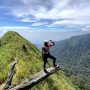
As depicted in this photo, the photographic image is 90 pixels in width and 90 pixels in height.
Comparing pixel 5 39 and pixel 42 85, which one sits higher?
pixel 5 39

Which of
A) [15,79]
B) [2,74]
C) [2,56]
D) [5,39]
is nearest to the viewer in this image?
[15,79]

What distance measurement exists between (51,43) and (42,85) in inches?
295

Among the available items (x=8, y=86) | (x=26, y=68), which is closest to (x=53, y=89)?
(x=26, y=68)

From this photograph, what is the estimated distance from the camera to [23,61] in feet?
90.5

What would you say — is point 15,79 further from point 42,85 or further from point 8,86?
point 8,86

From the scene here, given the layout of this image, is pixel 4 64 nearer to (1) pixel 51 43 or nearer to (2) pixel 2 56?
(2) pixel 2 56

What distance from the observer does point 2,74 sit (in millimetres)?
26094

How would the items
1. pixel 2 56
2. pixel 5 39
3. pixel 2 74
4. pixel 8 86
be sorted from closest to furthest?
1. pixel 8 86
2. pixel 2 74
3. pixel 2 56
4. pixel 5 39

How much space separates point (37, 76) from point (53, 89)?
6.43 m

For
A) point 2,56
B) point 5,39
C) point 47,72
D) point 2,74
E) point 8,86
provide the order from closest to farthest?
point 8,86, point 47,72, point 2,74, point 2,56, point 5,39

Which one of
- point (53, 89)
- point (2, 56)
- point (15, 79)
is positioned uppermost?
point (2, 56)

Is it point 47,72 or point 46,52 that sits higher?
point 46,52

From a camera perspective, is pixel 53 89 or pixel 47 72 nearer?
pixel 47 72

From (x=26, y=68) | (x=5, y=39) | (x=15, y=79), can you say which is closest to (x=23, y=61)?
(x=26, y=68)
